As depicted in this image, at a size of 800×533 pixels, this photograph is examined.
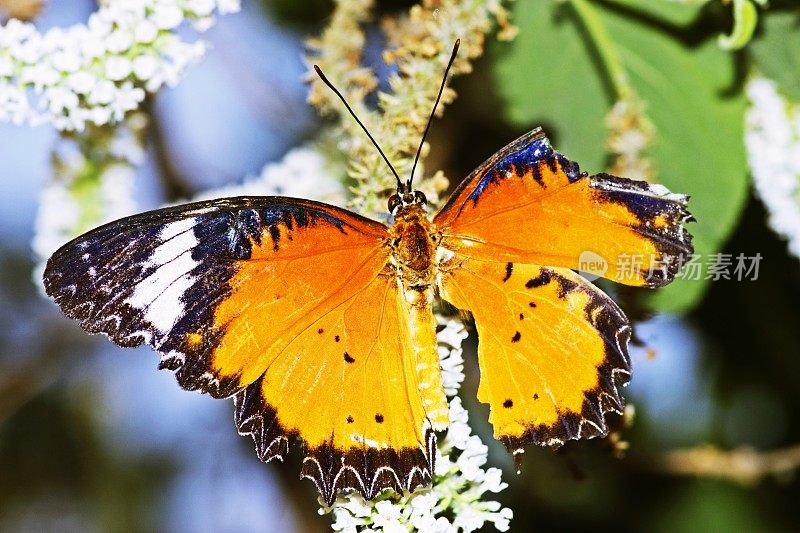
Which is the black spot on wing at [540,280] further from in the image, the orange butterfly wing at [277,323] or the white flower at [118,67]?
the white flower at [118,67]

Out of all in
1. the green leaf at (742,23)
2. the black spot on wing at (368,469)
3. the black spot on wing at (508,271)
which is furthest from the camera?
the green leaf at (742,23)

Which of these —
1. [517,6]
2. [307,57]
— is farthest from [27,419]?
[517,6]

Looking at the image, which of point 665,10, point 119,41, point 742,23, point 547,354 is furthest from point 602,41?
point 119,41

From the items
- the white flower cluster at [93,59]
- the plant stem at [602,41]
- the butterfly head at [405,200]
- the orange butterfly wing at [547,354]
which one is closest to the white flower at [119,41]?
the white flower cluster at [93,59]

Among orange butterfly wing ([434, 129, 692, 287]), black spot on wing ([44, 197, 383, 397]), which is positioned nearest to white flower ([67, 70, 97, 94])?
black spot on wing ([44, 197, 383, 397])

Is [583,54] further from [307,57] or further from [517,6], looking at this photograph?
[307,57]
